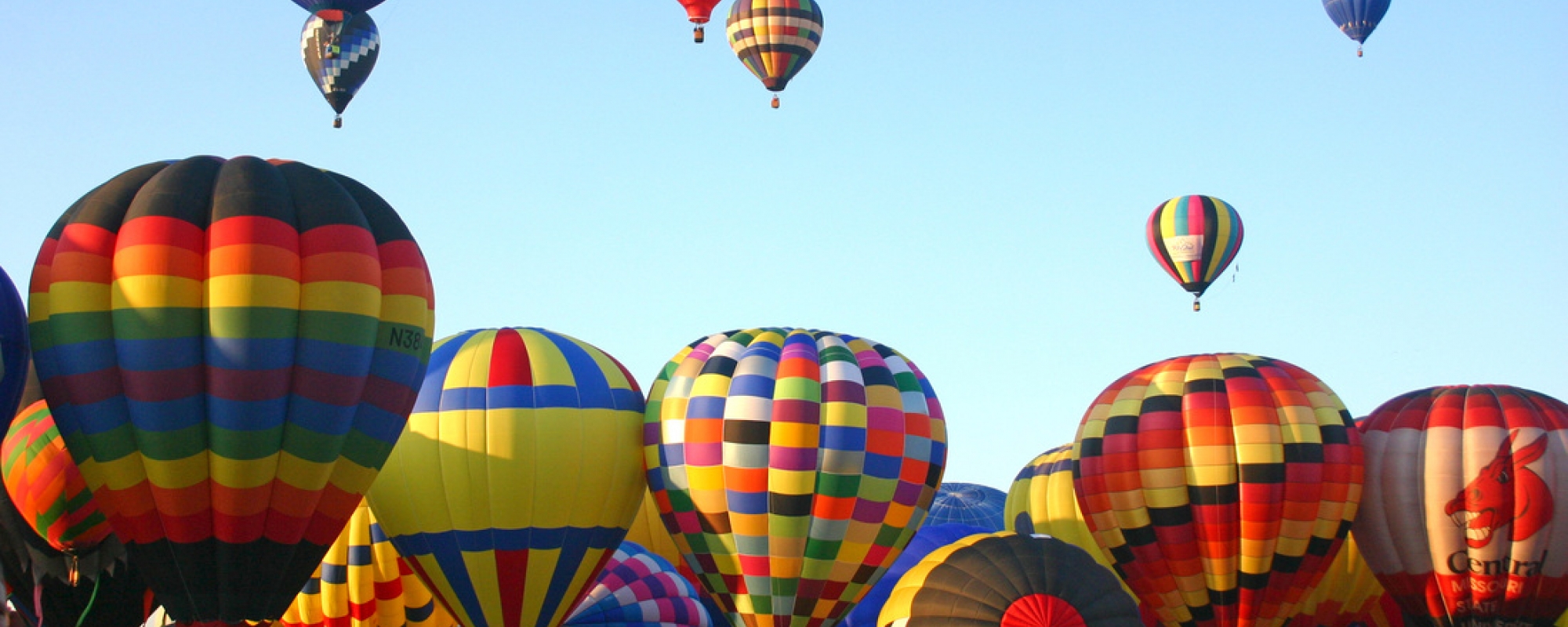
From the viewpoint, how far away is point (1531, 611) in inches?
738

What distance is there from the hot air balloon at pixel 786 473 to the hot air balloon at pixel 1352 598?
5745 millimetres

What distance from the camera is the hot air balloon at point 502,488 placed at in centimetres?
1719

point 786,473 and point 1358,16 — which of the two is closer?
point 786,473

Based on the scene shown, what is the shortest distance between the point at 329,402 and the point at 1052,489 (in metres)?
12.5

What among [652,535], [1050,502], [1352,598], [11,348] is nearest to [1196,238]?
[1050,502]

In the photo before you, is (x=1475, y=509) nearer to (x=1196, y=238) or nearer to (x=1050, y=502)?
(x=1050, y=502)

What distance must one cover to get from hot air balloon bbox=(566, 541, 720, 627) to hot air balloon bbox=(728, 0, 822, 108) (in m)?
9.58

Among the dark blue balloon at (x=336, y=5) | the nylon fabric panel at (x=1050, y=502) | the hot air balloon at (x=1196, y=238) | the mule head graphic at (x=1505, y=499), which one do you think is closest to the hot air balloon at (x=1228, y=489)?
the mule head graphic at (x=1505, y=499)

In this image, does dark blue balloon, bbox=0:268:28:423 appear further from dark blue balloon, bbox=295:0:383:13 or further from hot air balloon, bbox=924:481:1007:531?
hot air balloon, bbox=924:481:1007:531

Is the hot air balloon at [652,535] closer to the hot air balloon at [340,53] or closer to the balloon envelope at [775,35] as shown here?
the balloon envelope at [775,35]

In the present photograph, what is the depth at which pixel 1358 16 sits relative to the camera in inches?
1179

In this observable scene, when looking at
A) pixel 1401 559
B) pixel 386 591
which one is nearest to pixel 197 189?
pixel 386 591

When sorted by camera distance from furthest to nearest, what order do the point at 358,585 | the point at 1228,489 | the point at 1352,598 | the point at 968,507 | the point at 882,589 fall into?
the point at 968,507 < the point at 1352,598 < the point at 882,589 < the point at 1228,489 < the point at 358,585

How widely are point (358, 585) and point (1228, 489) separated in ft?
27.3
